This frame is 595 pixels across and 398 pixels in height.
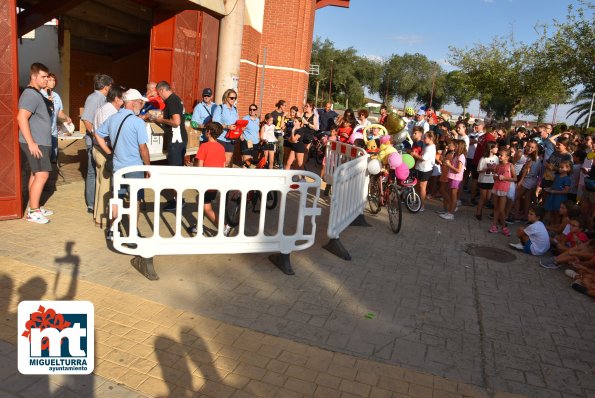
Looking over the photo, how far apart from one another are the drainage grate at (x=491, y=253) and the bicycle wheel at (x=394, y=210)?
1159mm

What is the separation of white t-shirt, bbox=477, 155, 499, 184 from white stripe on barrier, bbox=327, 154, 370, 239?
2.98m

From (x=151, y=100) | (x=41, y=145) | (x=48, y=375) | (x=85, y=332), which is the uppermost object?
(x=151, y=100)

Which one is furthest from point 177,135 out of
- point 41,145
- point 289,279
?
point 289,279

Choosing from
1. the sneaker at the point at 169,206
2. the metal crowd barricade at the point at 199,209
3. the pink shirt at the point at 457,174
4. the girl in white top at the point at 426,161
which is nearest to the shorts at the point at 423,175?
the girl in white top at the point at 426,161

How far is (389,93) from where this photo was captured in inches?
A: 2820

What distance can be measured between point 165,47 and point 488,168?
7.68 m

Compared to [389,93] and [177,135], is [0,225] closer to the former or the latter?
[177,135]

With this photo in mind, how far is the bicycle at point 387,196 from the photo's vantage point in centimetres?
793

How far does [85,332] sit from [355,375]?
201 centimetres

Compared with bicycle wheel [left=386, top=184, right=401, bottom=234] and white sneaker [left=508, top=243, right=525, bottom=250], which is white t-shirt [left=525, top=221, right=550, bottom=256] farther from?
bicycle wheel [left=386, top=184, right=401, bottom=234]

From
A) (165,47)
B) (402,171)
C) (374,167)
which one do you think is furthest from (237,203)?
(165,47)

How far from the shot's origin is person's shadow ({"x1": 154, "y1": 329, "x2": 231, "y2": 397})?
336 centimetres

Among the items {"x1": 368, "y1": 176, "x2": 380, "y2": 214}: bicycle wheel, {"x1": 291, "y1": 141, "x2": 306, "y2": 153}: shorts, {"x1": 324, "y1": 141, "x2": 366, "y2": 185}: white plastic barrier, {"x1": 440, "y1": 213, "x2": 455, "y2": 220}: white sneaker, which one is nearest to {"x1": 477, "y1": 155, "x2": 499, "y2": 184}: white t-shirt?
{"x1": 440, "y1": 213, "x2": 455, "y2": 220}: white sneaker

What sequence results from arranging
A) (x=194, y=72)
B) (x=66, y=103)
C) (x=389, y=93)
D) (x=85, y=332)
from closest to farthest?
(x=85, y=332) < (x=194, y=72) < (x=66, y=103) < (x=389, y=93)
